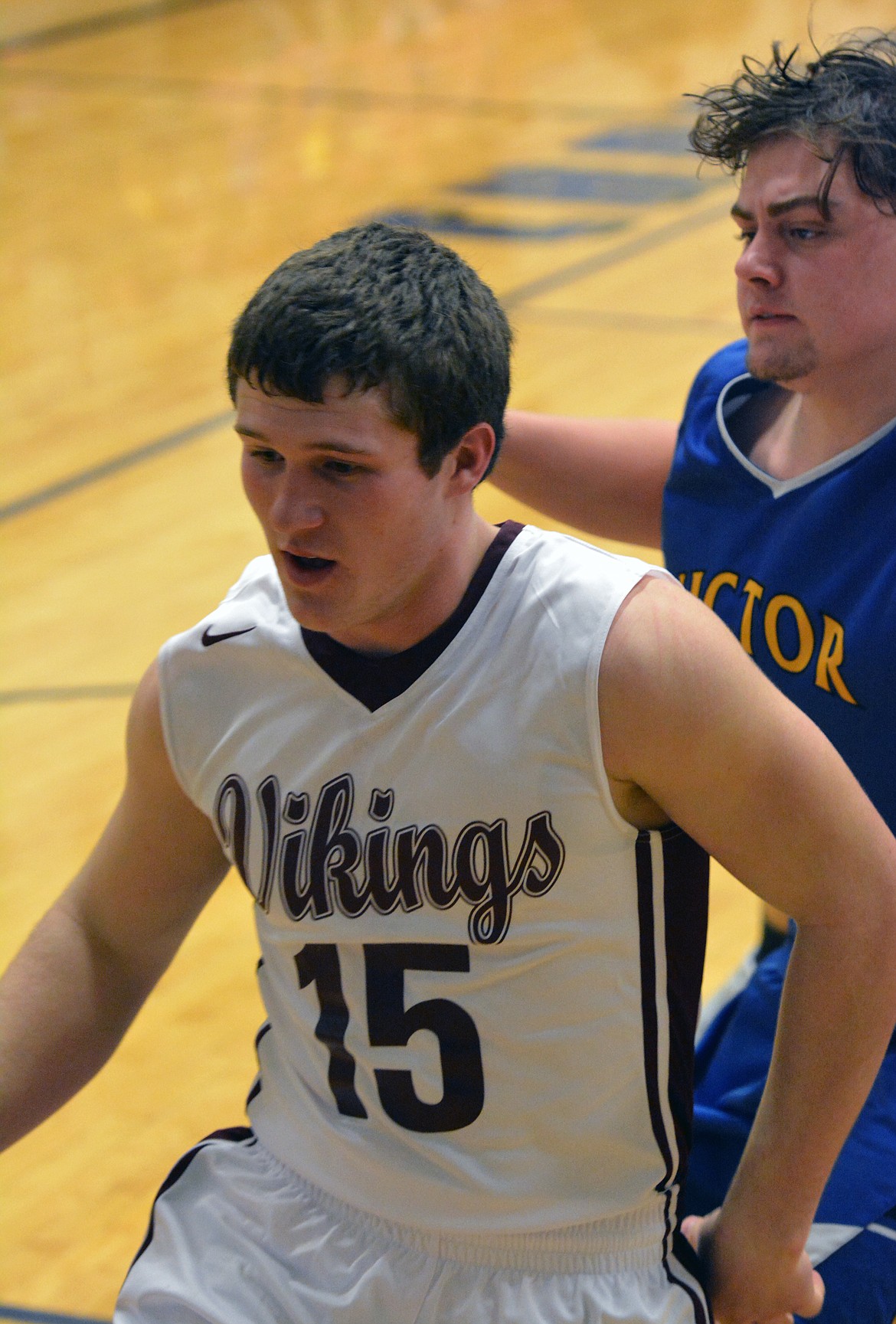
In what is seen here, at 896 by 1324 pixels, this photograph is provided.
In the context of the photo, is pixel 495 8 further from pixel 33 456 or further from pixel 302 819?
pixel 302 819

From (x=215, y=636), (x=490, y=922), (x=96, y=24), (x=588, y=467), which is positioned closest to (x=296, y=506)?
(x=215, y=636)

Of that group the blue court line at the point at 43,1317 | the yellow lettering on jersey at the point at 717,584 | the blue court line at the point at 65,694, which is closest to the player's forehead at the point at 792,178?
the yellow lettering on jersey at the point at 717,584

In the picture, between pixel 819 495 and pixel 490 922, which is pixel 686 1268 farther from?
pixel 819 495

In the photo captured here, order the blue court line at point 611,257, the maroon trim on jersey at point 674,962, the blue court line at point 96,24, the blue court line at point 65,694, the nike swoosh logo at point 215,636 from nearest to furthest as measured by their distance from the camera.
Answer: the maroon trim on jersey at point 674,962
the nike swoosh logo at point 215,636
the blue court line at point 65,694
the blue court line at point 611,257
the blue court line at point 96,24

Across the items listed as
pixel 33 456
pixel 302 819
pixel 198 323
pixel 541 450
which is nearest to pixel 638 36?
pixel 198 323

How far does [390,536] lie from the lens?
1354mm

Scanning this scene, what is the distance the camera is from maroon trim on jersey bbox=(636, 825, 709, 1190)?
55.1 inches

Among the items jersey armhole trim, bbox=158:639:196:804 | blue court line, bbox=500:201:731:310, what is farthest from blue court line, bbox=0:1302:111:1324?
blue court line, bbox=500:201:731:310

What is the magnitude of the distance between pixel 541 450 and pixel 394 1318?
118 centimetres

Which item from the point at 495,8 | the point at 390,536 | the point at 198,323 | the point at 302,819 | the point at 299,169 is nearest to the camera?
the point at 390,536

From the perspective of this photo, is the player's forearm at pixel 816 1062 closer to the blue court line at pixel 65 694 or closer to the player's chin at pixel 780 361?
the player's chin at pixel 780 361

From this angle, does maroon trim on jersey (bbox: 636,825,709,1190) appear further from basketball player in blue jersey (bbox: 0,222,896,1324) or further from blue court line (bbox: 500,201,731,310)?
blue court line (bbox: 500,201,731,310)

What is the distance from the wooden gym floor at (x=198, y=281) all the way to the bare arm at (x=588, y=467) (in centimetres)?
59

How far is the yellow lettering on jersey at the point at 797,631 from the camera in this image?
73.5 inches
